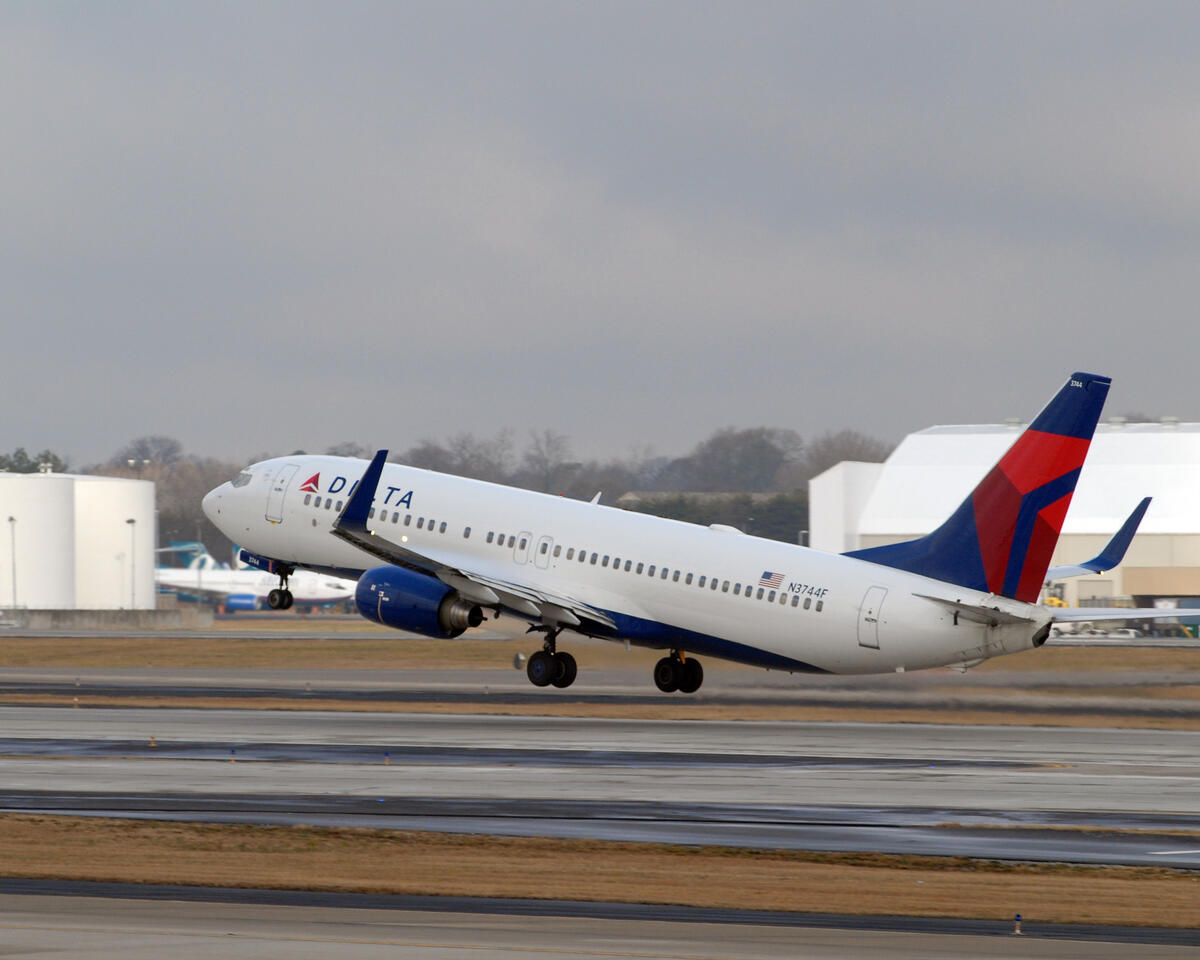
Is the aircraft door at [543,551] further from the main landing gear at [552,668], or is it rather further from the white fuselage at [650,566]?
the main landing gear at [552,668]

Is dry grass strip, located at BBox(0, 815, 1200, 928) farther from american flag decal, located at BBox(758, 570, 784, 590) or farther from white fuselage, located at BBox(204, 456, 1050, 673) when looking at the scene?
american flag decal, located at BBox(758, 570, 784, 590)

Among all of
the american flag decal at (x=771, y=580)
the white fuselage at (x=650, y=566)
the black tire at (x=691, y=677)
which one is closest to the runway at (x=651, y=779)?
the black tire at (x=691, y=677)

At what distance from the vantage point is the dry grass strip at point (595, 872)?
22.6 metres

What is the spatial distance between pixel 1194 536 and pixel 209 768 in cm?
9379

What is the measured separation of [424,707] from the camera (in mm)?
56750

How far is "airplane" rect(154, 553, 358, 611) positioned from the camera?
165 m

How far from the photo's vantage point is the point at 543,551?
50.0 meters

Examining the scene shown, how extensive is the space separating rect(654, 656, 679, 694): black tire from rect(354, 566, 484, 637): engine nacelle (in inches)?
242

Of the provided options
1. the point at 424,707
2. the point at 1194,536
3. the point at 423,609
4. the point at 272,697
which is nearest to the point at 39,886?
the point at 423,609

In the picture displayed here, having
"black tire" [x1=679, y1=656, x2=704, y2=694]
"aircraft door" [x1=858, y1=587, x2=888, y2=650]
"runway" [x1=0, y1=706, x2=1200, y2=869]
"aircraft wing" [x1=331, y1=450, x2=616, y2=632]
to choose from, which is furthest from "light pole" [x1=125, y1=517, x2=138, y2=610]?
"aircraft door" [x1=858, y1=587, x2=888, y2=650]

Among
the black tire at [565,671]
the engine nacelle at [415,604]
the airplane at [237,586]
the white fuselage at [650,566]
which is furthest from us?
the airplane at [237,586]

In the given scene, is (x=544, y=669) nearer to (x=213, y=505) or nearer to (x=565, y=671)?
(x=565, y=671)

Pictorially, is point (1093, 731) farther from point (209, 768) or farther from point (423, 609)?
point (209, 768)

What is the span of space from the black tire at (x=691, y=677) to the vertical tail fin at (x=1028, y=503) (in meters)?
10.2
